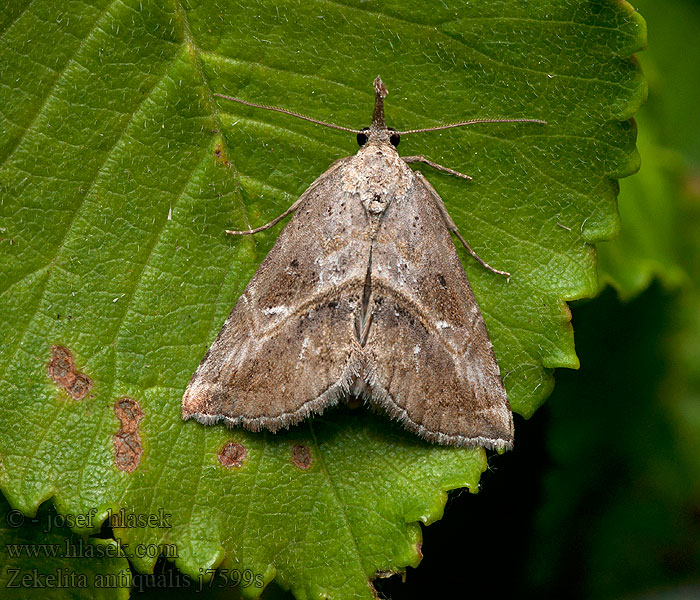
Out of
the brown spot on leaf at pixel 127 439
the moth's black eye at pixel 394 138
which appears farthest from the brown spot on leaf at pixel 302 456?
the moth's black eye at pixel 394 138

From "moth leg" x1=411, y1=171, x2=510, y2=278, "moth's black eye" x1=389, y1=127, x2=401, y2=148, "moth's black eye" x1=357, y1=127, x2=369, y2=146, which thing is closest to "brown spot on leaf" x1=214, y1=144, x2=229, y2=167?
"moth's black eye" x1=357, y1=127, x2=369, y2=146

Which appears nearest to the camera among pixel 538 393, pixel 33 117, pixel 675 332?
pixel 33 117

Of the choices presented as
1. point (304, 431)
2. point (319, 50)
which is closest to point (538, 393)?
point (304, 431)

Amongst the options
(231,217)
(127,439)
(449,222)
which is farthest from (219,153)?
(127,439)

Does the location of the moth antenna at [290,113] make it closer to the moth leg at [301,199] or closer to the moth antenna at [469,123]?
the moth leg at [301,199]

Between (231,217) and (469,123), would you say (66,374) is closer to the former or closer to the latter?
(231,217)

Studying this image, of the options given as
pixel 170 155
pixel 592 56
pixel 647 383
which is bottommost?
pixel 647 383

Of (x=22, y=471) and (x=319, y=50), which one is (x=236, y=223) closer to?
(x=319, y=50)
